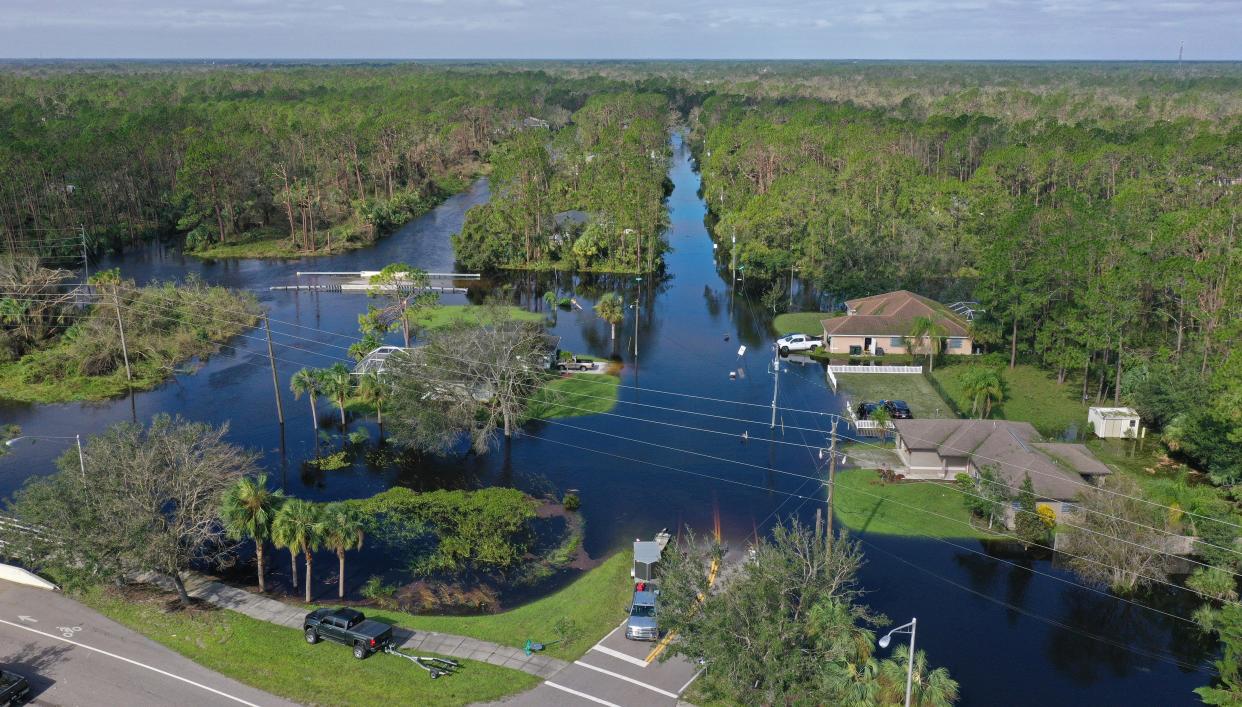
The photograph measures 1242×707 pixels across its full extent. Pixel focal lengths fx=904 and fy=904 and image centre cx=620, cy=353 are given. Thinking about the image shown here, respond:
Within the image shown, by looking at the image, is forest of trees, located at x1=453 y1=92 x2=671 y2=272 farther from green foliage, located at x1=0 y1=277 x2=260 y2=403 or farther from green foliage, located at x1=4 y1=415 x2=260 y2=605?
green foliage, located at x1=4 y1=415 x2=260 y2=605

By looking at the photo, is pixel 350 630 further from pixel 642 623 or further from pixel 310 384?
pixel 310 384

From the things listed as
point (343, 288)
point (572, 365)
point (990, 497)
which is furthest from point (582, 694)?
point (343, 288)

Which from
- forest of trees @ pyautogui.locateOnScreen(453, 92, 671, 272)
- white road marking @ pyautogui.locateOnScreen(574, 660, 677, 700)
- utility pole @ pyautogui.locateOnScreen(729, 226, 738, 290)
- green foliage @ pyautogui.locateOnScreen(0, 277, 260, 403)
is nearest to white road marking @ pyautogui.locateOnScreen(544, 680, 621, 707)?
white road marking @ pyautogui.locateOnScreen(574, 660, 677, 700)

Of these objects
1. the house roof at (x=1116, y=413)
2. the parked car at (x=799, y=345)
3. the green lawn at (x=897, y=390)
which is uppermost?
the parked car at (x=799, y=345)

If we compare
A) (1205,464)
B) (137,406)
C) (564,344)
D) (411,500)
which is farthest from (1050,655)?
(137,406)

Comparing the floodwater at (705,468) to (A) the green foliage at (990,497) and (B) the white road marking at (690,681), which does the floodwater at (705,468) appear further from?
(B) the white road marking at (690,681)

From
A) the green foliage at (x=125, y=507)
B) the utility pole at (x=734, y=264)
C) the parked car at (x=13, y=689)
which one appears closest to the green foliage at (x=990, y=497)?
the green foliage at (x=125, y=507)

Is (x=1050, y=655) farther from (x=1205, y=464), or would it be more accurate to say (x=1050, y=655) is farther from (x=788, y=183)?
(x=788, y=183)
